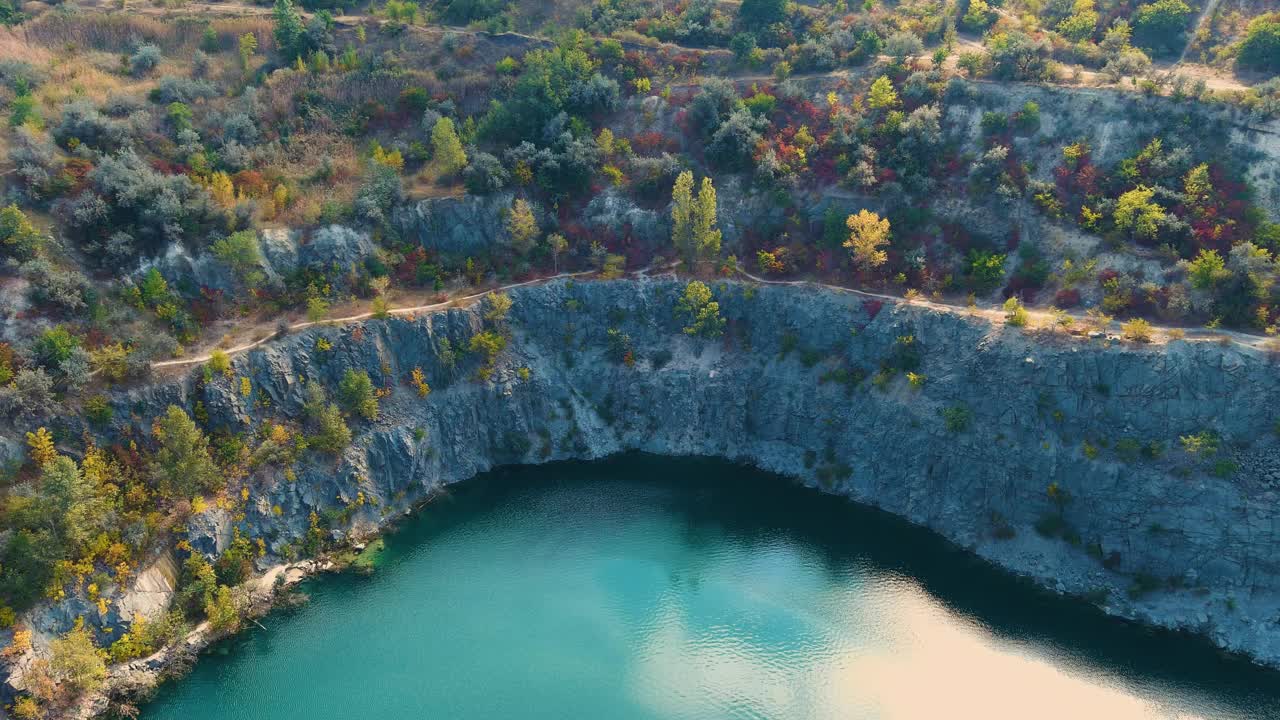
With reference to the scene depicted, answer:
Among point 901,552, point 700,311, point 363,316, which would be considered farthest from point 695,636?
point 363,316

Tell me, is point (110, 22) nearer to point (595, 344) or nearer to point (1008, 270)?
point (595, 344)

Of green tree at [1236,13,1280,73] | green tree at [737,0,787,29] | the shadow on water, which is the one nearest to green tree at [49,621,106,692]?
the shadow on water

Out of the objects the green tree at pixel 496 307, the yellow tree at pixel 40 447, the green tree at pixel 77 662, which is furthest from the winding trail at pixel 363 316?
the green tree at pixel 77 662

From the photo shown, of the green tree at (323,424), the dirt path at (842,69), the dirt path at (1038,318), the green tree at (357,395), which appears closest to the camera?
the dirt path at (1038,318)

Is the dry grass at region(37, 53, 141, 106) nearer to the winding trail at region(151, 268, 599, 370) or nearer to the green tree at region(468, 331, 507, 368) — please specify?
the winding trail at region(151, 268, 599, 370)

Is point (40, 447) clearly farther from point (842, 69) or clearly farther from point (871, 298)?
point (842, 69)

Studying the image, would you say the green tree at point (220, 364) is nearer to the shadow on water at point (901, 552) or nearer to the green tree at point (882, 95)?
the shadow on water at point (901, 552)
